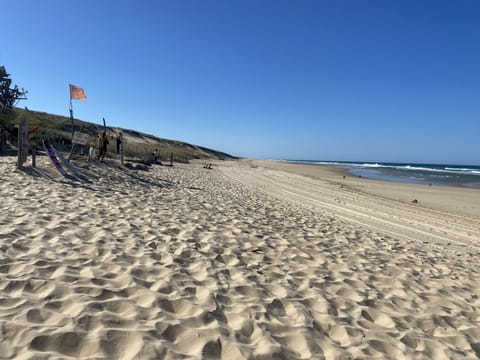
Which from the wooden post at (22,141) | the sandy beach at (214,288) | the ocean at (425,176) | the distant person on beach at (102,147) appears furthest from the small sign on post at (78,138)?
the ocean at (425,176)

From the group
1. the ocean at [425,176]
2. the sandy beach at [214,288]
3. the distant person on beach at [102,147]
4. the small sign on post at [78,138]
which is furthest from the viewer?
the ocean at [425,176]

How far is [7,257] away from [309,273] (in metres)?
4.04

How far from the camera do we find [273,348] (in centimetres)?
263

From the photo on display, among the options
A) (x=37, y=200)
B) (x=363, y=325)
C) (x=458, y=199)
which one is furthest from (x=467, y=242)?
(x=458, y=199)

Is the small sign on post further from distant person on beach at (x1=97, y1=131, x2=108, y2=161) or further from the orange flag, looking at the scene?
distant person on beach at (x1=97, y1=131, x2=108, y2=161)

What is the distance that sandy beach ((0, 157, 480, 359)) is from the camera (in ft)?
8.37

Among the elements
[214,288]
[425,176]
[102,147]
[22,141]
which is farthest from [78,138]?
[425,176]

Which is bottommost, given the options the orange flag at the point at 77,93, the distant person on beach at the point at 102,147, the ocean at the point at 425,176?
the ocean at the point at 425,176

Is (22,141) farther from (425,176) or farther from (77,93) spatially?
(425,176)

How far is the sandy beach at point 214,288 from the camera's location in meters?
2.55

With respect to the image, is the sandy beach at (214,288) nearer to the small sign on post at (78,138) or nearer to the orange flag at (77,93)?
the small sign on post at (78,138)

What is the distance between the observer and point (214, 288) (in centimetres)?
359

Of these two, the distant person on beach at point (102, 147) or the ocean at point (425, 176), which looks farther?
the ocean at point (425, 176)

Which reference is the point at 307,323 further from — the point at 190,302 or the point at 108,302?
the point at 108,302
